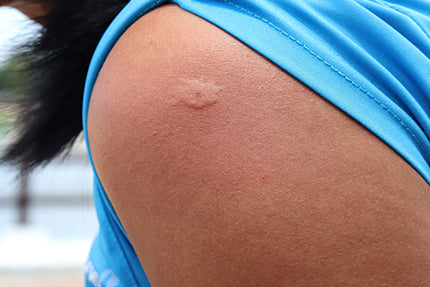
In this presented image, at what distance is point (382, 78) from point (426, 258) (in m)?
0.21

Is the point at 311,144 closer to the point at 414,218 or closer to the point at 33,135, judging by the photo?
the point at 414,218

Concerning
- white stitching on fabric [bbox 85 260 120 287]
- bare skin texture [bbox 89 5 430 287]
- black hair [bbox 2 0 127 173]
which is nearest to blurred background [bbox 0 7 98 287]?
black hair [bbox 2 0 127 173]

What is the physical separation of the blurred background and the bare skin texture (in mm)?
348

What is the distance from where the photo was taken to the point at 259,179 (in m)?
0.48

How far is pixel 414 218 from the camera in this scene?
505 millimetres

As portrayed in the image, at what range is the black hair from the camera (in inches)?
29.7

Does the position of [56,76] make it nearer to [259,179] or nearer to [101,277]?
[101,277]

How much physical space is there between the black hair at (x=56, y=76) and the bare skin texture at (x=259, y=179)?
29cm

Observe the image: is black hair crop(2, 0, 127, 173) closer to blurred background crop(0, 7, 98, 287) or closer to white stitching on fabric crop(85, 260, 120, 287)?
blurred background crop(0, 7, 98, 287)

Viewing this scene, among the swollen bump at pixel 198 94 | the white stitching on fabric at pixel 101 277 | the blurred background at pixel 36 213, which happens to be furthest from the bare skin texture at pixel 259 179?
the blurred background at pixel 36 213

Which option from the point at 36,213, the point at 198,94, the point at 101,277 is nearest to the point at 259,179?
the point at 198,94

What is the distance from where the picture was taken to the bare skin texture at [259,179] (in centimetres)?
48

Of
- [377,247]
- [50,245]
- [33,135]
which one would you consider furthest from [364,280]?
[50,245]

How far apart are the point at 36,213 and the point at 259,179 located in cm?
487
